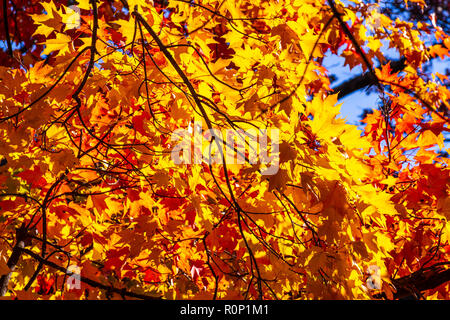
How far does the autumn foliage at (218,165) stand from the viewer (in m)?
1.79

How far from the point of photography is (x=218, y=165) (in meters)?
2.53

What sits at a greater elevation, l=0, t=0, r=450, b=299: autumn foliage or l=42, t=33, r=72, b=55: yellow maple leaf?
l=42, t=33, r=72, b=55: yellow maple leaf

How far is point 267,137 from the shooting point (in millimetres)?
1812

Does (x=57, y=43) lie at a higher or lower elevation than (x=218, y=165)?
higher

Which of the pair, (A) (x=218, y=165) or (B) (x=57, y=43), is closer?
(B) (x=57, y=43)

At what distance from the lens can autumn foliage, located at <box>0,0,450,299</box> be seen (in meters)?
1.79

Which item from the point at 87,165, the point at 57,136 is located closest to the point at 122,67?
the point at 57,136

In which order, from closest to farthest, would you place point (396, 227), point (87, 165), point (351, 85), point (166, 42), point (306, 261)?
1. point (306, 261)
2. point (166, 42)
3. point (87, 165)
4. point (396, 227)
5. point (351, 85)

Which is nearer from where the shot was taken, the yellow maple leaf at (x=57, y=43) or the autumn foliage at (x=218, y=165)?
the autumn foliage at (x=218, y=165)

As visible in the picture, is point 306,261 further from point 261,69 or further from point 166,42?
point 166,42

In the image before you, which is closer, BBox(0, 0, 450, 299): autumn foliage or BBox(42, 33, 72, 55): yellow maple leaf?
BBox(0, 0, 450, 299): autumn foliage

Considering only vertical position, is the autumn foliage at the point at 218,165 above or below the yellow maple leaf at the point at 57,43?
below

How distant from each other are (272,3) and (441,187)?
1585mm
